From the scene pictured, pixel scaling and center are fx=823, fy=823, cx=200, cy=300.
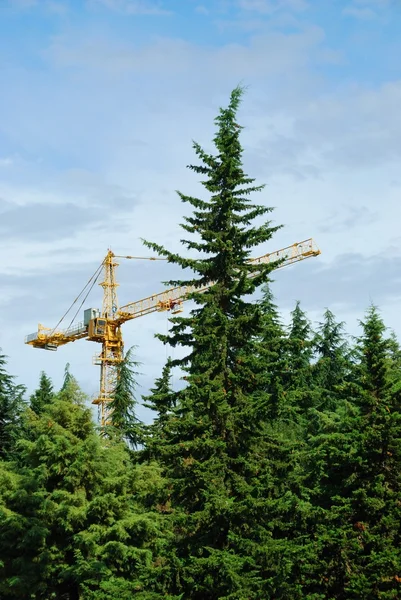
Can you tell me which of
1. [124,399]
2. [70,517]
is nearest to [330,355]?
[124,399]

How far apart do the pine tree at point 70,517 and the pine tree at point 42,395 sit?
1807 cm

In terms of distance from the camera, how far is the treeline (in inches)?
955

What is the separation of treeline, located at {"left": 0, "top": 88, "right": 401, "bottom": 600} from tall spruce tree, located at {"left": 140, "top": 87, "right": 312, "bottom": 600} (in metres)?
0.05

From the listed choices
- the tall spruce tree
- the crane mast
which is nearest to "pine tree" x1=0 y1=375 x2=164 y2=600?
the tall spruce tree

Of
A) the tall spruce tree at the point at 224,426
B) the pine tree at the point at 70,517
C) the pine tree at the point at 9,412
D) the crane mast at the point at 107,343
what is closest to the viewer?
the tall spruce tree at the point at 224,426

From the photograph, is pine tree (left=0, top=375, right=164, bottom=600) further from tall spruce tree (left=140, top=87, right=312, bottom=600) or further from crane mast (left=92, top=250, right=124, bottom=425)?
crane mast (left=92, top=250, right=124, bottom=425)

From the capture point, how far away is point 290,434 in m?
39.1

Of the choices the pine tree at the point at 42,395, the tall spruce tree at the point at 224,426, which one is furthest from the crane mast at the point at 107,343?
the tall spruce tree at the point at 224,426

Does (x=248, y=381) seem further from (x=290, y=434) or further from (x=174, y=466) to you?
(x=290, y=434)

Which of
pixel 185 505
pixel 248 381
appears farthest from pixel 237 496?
pixel 248 381

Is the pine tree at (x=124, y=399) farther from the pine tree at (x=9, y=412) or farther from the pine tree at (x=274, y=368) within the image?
the pine tree at (x=274, y=368)

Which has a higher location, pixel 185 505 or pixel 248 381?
pixel 248 381

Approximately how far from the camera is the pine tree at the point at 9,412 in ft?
147

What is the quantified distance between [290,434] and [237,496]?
48.4 feet
